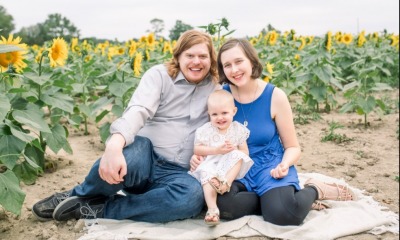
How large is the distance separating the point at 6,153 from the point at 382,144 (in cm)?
331

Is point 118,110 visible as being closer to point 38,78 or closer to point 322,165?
point 38,78

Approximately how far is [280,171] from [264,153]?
20 centimetres

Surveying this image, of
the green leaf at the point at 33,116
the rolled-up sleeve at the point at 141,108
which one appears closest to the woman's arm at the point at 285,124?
the rolled-up sleeve at the point at 141,108

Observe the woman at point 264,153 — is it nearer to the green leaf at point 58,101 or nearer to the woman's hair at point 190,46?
the woman's hair at point 190,46

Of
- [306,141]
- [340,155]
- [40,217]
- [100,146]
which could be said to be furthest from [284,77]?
[40,217]

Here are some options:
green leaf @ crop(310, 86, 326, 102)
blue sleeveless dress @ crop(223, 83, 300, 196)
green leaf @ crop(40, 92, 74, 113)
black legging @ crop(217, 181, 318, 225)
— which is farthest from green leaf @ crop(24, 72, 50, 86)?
green leaf @ crop(310, 86, 326, 102)

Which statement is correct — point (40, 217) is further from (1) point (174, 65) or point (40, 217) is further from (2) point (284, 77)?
(2) point (284, 77)

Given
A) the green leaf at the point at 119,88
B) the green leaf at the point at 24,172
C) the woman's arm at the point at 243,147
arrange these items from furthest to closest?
1. the green leaf at the point at 119,88
2. the green leaf at the point at 24,172
3. the woman's arm at the point at 243,147

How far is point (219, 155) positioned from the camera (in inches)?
113

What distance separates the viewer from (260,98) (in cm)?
298

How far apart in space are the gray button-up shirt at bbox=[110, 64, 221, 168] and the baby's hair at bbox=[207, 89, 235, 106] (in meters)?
0.16

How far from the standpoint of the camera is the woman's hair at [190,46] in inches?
117

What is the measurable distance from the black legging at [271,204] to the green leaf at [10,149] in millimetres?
1187

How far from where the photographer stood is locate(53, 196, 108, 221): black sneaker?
2945 mm
